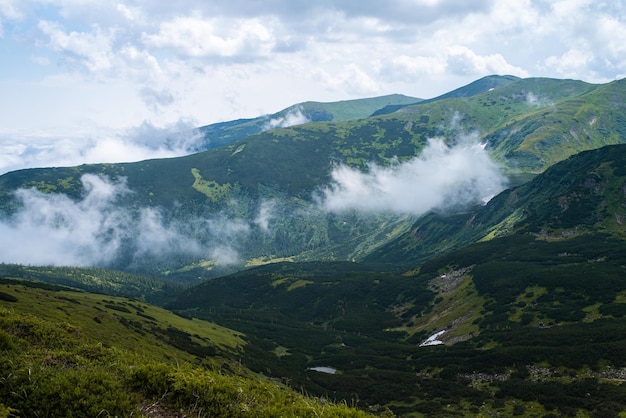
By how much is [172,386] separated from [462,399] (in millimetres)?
98045

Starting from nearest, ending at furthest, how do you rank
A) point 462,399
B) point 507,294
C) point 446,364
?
1. point 462,399
2. point 446,364
3. point 507,294

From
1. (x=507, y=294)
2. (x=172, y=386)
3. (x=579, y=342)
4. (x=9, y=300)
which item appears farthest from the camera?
(x=507, y=294)

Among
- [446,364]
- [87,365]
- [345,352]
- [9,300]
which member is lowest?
[345,352]

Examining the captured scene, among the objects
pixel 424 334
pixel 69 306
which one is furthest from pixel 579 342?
pixel 69 306

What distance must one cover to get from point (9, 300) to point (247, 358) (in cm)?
7747

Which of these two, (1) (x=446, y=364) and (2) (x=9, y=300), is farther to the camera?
(1) (x=446, y=364)

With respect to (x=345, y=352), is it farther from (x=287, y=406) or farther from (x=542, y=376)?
(x=287, y=406)

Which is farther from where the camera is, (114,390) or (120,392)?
(114,390)

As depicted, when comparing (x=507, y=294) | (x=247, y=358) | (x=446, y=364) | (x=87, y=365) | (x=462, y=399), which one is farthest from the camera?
(x=507, y=294)

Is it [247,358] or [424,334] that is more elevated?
[247,358]

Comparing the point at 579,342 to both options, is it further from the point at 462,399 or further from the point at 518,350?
the point at 462,399

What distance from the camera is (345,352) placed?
189250 millimetres

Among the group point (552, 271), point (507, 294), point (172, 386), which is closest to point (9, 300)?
point (172, 386)

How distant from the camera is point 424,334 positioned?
193 meters
